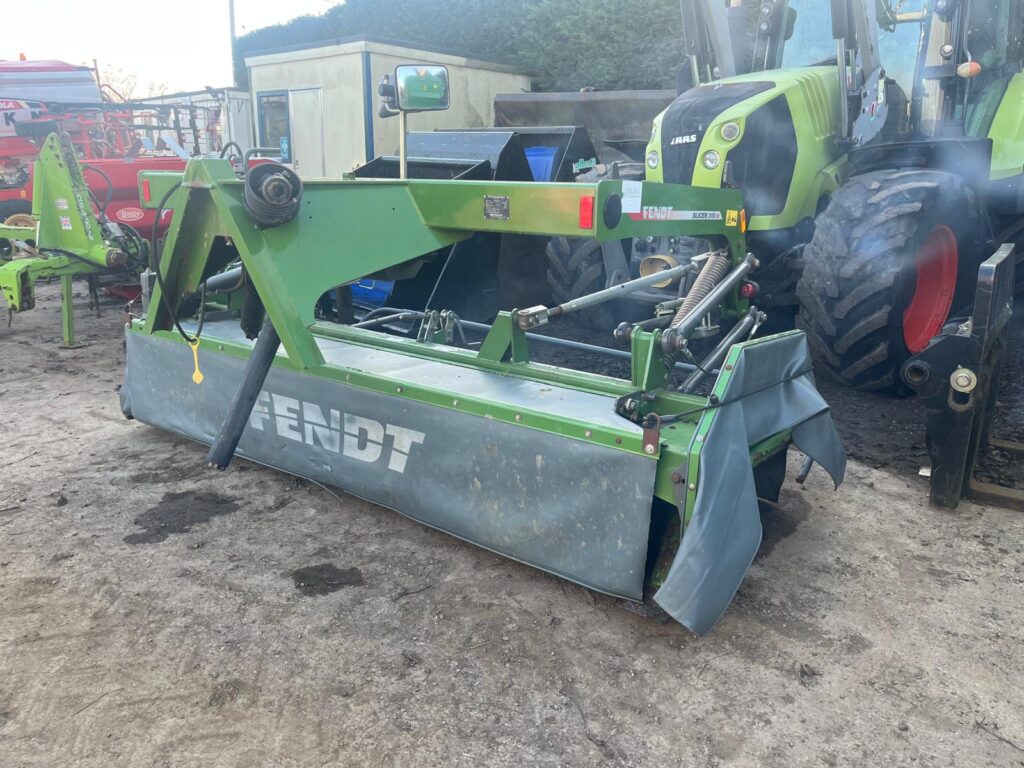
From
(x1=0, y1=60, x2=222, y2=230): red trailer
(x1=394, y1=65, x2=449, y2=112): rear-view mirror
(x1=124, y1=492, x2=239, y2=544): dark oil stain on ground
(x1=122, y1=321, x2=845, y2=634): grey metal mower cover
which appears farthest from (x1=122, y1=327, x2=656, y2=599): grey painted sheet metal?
(x1=0, y1=60, x2=222, y2=230): red trailer

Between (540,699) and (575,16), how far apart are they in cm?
1193

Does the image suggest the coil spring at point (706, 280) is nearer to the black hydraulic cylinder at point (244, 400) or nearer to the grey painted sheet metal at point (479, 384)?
the grey painted sheet metal at point (479, 384)

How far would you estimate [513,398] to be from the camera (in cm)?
283

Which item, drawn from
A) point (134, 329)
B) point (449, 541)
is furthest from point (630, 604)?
point (134, 329)

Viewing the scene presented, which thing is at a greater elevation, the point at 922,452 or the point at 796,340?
the point at 796,340

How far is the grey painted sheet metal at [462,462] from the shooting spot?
254 centimetres

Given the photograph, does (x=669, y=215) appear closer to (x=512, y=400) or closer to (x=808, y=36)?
(x=512, y=400)

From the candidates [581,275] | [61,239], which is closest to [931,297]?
[581,275]

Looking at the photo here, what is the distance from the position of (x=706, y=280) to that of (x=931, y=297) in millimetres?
2109

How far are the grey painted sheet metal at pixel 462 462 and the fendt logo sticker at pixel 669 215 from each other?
0.63m

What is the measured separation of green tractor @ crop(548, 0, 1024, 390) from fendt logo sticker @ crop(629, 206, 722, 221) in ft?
2.16

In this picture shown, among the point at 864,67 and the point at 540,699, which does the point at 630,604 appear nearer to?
the point at 540,699

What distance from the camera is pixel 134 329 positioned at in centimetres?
401

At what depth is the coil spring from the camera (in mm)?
3199
